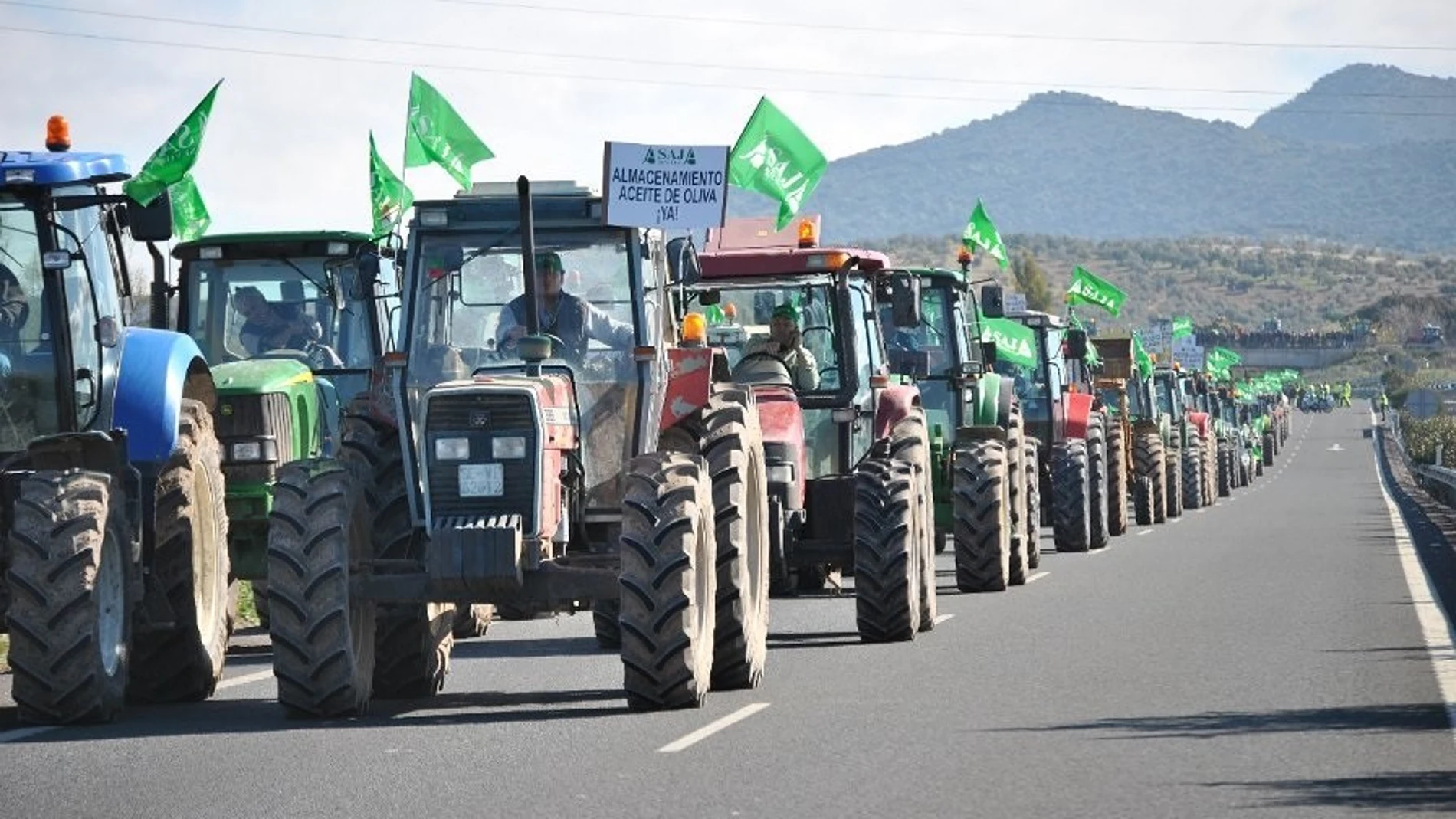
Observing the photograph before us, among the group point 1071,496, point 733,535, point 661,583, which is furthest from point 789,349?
point 1071,496

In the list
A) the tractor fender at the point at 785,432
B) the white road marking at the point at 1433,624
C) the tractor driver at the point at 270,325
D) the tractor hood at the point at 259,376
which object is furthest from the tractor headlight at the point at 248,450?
the white road marking at the point at 1433,624

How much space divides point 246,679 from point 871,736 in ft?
16.7

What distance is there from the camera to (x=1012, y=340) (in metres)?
32.7

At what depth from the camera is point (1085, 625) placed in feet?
63.4

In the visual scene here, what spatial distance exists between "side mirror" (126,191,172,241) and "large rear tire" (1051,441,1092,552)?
18.0 m

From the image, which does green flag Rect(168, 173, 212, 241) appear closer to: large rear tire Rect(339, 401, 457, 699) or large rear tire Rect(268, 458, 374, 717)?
large rear tire Rect(339, 401, 457, 699)

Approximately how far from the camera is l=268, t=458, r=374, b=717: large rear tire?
43.8 feet

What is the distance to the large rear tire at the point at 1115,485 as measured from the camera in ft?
119

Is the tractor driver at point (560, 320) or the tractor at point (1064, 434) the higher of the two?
the tractor driver at point (560, 320)

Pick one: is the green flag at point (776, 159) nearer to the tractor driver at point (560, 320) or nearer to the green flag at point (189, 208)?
the green flag at point (189, 208)

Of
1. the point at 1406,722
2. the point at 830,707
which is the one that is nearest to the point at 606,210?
the point at 830,707

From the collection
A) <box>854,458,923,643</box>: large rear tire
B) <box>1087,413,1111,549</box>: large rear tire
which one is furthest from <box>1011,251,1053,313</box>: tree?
<box>854,458,923,643</box>: large rear tire

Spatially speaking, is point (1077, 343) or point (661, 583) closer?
point (661, 583)

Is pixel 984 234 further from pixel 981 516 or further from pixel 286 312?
pixel 286 312
